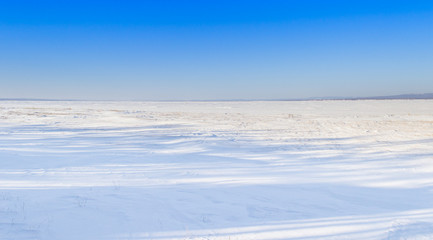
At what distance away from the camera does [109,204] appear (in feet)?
13.0

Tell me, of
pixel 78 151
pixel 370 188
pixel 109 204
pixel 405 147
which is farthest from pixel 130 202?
pixel 405 147

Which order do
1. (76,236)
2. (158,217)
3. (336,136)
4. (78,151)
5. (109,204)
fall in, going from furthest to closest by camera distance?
1. (336,136)
2. (78,151)
3. (109,204)
4. (158,217)
5. (76,236)

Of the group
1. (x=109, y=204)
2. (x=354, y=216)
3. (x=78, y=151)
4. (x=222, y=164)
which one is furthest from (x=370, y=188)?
(x=78, y=151)

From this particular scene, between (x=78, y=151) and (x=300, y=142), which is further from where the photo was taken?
(x=300, y=142)

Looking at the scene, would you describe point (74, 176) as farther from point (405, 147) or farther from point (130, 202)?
point (405, 147)

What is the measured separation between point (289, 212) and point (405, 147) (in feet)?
25.1

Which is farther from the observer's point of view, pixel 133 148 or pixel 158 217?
pixel 133 148

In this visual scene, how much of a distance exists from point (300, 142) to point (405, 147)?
10.9 ft

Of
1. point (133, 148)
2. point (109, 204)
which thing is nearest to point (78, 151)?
point (133, 148)

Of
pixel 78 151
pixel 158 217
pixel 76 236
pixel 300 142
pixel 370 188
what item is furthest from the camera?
pixel 300 142

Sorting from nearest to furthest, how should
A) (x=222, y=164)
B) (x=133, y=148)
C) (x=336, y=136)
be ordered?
(x=222, y=164) → (x=133, y=148) → (x=336, y=136)

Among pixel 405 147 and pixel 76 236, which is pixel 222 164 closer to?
pixel 76 236

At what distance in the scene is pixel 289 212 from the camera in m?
3.98

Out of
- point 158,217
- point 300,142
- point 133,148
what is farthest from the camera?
point 300,142
